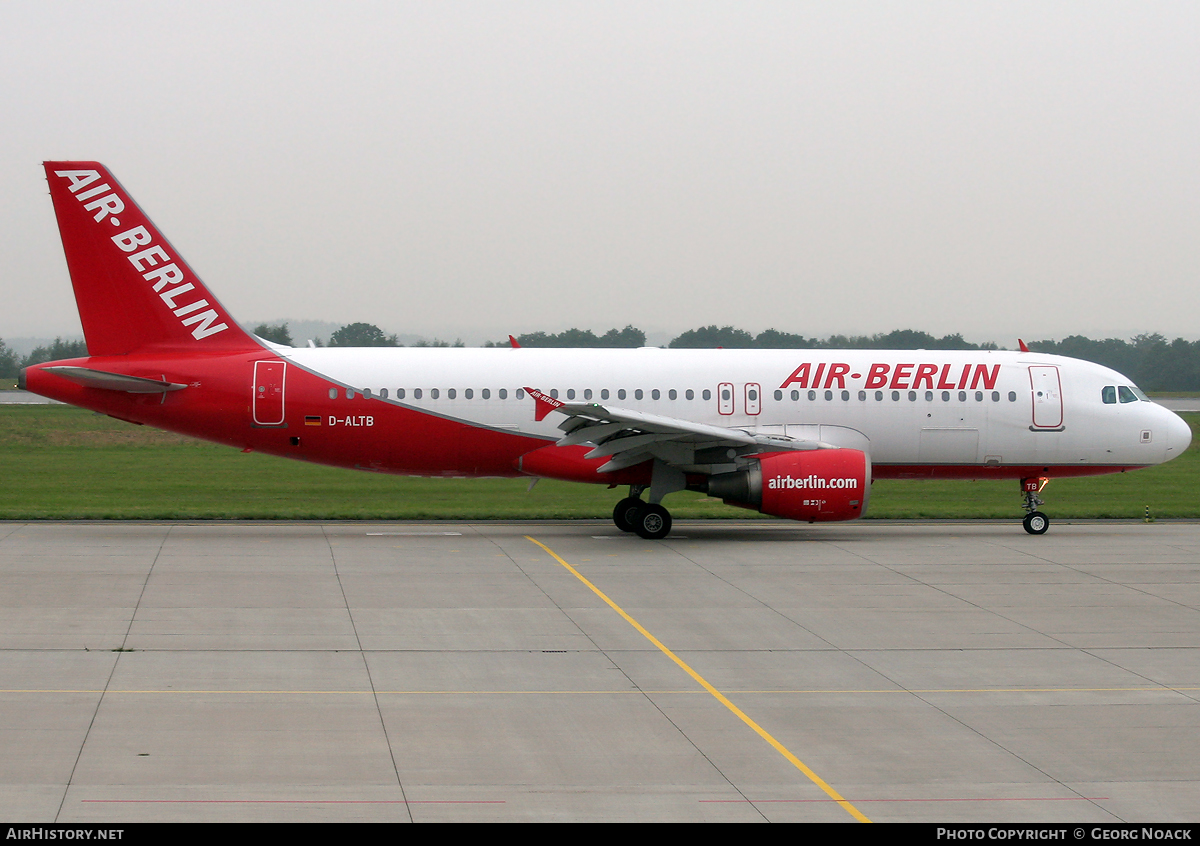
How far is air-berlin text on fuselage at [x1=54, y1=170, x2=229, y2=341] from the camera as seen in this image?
21656mm

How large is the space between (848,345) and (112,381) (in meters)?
45.4

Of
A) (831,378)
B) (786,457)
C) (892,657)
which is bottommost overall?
(892,657)

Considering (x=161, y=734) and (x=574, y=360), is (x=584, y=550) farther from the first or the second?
(x=161, y=734)

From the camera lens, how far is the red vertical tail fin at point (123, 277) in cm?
2167

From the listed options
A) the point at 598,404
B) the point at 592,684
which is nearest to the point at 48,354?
the point at 598,404

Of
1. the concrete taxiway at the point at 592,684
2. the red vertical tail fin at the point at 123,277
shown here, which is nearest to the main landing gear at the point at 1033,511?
the concrete taxiway at the point at 592,684

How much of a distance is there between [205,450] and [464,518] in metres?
24.5

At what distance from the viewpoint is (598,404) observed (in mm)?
22422

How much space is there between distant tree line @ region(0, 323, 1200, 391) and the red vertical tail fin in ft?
54.6

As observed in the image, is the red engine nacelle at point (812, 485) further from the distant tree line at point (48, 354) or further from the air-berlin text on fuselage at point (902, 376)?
the distant tree line at point (48, 354)

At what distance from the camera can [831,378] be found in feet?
76.8

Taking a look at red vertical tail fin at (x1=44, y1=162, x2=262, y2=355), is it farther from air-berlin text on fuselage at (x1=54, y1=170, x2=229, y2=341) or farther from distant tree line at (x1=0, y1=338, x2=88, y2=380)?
distant tree line at (x1=0, y1=338, x2=88, y2=380)

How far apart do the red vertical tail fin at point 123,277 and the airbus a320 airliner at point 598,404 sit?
3 cm
